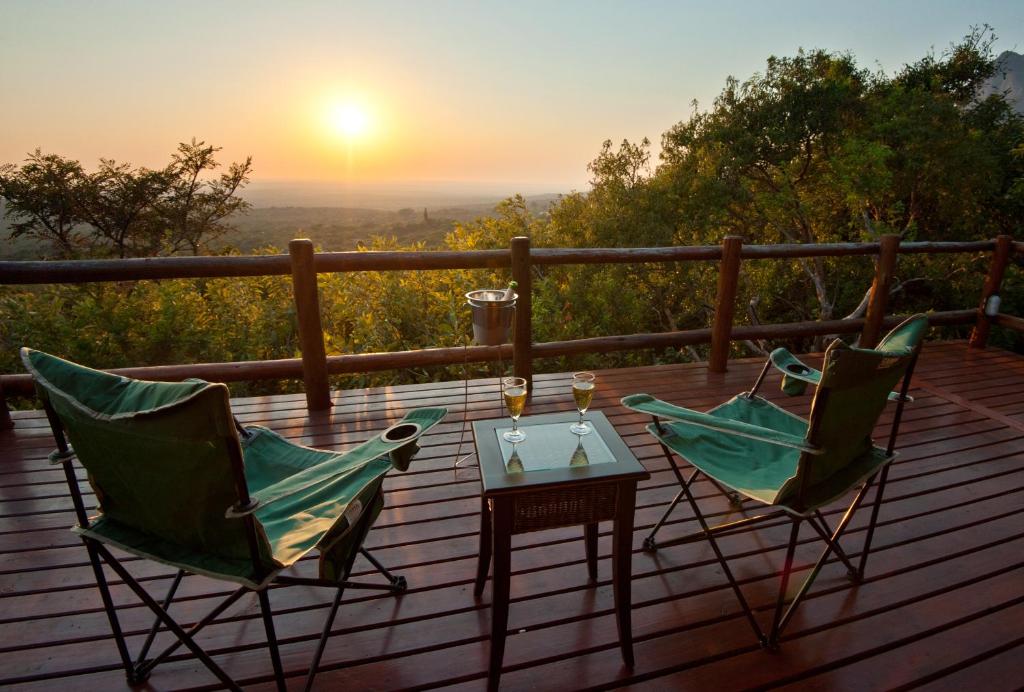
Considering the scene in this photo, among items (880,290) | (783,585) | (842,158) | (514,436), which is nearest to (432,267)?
(514,436)

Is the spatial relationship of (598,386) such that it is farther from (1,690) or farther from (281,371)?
(1,690)

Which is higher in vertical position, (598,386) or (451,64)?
(451,64)

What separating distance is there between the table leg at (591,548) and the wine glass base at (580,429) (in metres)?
0.34

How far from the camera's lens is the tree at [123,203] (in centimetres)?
977

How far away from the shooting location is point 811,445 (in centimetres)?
146

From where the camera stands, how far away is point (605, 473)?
1468mm

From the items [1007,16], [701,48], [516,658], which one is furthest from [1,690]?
[1007,16]

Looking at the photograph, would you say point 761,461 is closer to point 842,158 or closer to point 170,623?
point 170,623

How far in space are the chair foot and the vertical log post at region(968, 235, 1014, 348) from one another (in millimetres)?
5775

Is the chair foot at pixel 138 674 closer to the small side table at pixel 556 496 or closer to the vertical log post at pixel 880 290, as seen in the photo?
the small side table at pixel 556 496

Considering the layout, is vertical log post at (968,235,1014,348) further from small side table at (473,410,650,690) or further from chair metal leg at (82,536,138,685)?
chair metal leg at (82,536,138,685)

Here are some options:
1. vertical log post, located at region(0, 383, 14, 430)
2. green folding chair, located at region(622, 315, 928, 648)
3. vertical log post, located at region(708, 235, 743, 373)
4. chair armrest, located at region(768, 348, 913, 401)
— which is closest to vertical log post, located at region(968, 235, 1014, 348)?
vertical log post, located at region(708, 235, 743, 373)

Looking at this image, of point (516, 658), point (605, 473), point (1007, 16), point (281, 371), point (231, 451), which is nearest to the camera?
point (231, 451)

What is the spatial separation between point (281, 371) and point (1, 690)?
195 centimetres
